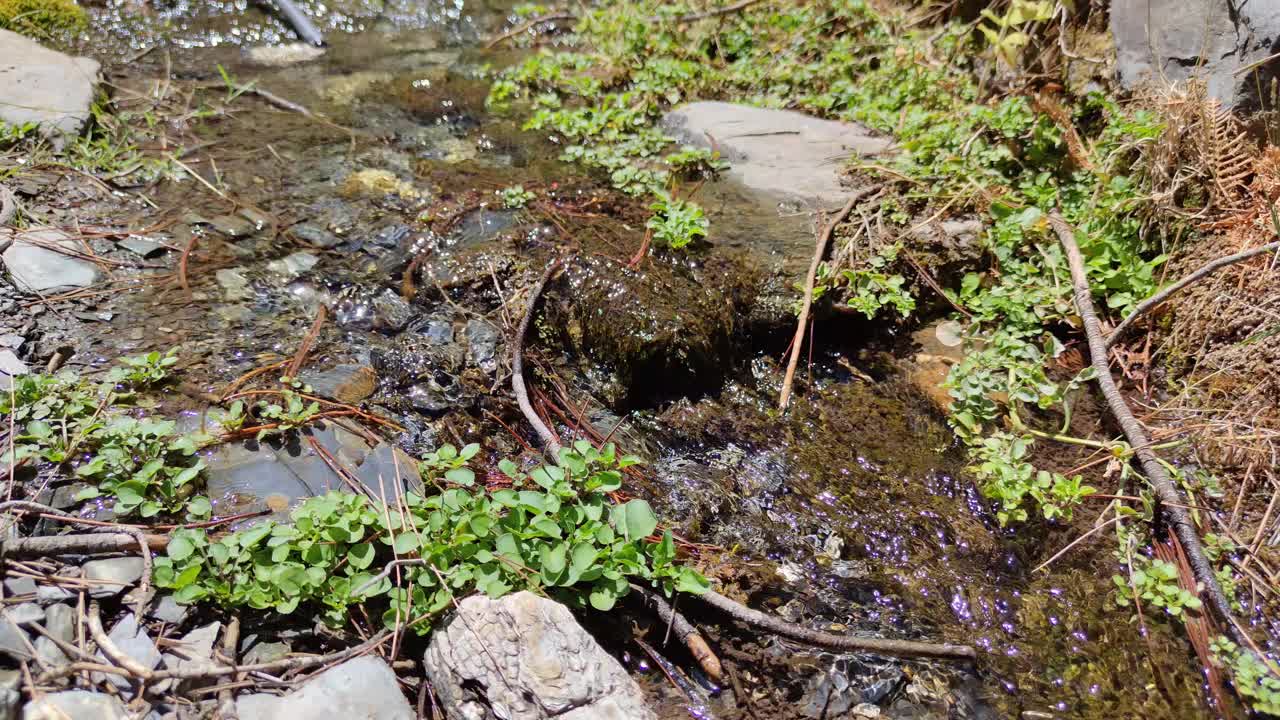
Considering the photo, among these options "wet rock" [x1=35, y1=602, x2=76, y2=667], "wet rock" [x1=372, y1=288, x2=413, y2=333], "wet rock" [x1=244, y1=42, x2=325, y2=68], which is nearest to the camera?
→ "wet rock" [x1=35, y1=602, x2=76, y2=667]

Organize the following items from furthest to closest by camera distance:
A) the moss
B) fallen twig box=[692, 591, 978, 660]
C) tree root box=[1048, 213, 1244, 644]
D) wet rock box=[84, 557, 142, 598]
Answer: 1. the moss
2. tree root box=[1048, 213, 1244, 644]
3. fallen twig box=[692, 591, 978, 660]
4. wet rock box=[84, 557, 142, 598]

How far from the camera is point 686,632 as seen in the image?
8.02 feet

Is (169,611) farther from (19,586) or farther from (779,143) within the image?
(779,143)

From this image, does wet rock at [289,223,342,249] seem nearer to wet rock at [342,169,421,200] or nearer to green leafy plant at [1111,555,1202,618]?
wet rock at [342,169,421,200]

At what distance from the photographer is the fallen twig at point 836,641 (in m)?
2.50

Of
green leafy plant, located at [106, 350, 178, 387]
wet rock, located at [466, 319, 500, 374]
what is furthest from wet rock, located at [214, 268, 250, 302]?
wet rock, located at [466, 319, 500, 374]

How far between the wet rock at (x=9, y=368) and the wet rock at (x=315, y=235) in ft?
4.51

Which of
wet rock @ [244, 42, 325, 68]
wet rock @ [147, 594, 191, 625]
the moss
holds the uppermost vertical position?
the moss

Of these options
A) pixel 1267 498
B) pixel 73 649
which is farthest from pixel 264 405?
pixel 1267 498

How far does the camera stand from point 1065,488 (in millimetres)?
3004

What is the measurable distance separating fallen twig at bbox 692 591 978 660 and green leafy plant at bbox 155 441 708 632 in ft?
0.47

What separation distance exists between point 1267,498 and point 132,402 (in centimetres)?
421

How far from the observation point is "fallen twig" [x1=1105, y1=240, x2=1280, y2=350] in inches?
123

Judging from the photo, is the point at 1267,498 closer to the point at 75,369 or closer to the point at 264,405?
the point at 264,405
